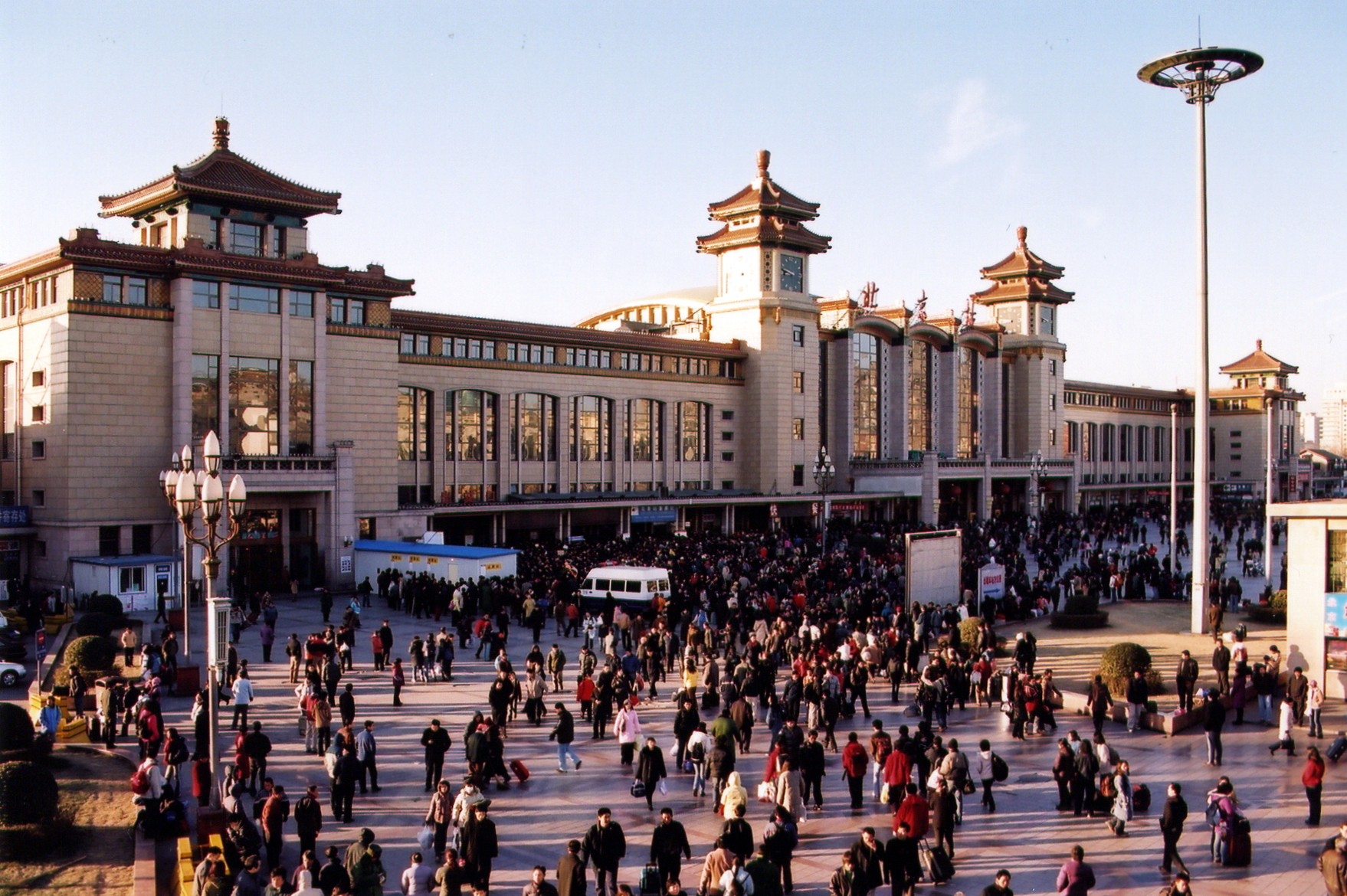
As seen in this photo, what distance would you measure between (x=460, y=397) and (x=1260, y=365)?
92.0 meters

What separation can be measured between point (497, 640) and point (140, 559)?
14.9m

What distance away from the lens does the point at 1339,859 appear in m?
11.4

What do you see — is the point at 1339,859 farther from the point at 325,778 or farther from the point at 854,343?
the point at 854,343

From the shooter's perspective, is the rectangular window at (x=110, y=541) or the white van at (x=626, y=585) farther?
the rectangular window at (x=110, y=541)

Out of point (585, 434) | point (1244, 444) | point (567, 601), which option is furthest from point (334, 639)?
point (1244, 444)

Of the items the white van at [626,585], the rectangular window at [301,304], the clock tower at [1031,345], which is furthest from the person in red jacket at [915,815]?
the clock tower at [1031,345]

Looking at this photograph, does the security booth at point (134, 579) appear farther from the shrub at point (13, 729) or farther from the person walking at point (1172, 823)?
the person walking at point (1172, 823)

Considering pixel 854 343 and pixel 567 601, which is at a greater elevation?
pixel 854 343

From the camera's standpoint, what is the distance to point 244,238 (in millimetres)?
43250

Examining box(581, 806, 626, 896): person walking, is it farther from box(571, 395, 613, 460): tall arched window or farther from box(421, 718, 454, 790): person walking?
box(571, 395, 613, 460): tall arched window

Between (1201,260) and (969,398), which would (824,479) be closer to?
(969,398)

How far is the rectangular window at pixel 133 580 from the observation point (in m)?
35.0

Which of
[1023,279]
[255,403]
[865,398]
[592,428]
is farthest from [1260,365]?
[255,403]

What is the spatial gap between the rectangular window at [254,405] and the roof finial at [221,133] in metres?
8.45
